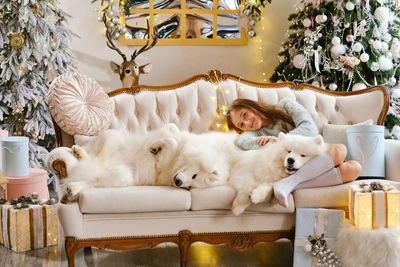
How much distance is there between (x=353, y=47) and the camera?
4172 mm

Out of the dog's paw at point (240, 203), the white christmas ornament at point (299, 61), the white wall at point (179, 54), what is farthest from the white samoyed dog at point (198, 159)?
the white wall at point (179, 54)

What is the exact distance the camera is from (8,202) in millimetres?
3111

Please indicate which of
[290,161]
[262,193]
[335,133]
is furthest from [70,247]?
[335,133]

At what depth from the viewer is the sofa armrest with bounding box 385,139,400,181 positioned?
2900 millimetres

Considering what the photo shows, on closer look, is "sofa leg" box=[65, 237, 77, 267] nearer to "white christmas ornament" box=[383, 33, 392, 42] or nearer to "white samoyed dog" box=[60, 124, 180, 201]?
"white samoyed dog" box=[60, 124, 180, 201]

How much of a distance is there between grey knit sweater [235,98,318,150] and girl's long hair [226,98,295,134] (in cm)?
3

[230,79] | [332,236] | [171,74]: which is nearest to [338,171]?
[332,236]

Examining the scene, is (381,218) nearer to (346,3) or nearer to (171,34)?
(346,3)

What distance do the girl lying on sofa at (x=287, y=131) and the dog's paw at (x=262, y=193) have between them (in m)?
0.04

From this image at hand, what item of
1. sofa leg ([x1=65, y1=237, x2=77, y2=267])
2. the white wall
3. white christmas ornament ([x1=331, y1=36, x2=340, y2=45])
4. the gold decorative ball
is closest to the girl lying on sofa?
sofa leg ([x1=65, y1=237, x2=77, y2=267])

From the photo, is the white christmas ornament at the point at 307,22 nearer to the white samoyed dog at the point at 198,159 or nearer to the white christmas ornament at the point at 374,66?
the white christmas ornament at the point at 374,66

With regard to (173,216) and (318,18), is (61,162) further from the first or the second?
(318,18)

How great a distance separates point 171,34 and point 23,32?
1.39 meters

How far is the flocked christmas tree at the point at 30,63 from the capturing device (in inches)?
160
